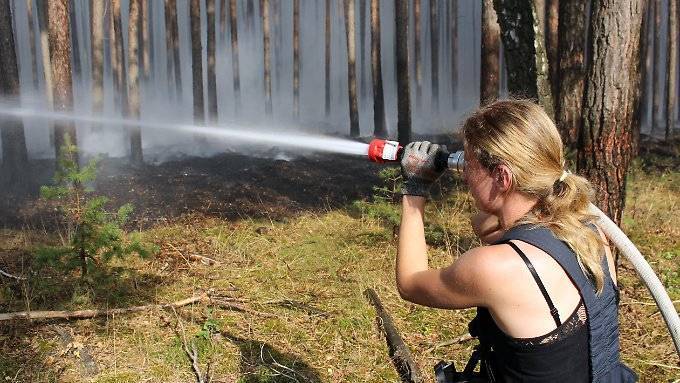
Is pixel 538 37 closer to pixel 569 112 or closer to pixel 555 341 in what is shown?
pixel 569 112

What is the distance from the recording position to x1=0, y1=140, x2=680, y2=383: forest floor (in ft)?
14.3

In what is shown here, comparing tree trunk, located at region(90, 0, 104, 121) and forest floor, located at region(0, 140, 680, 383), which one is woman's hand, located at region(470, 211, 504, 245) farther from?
tree trunk, located at region(90, 0, 104, 121)

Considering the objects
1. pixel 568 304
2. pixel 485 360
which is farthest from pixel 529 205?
pixel 485 360

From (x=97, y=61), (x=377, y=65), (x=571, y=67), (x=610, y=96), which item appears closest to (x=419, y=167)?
(x=610, y=96)

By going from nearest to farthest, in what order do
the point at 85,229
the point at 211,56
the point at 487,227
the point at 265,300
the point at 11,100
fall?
1. the point at 487,227
2. the point at 85,229
3. the point at 265,300
4. the point at 11,100
5. the point at 211,56

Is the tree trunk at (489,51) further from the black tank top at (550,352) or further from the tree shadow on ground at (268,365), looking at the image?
the black tank top at (550,352)

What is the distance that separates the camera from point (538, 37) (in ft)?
20.6

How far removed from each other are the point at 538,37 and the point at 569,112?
236 centimetres

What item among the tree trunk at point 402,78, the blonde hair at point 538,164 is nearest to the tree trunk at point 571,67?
the blonde hair at point 538,164

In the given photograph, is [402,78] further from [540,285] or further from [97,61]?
[540,285]

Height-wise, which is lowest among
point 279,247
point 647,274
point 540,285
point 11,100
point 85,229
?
point 279,247

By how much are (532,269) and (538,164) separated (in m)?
0.37

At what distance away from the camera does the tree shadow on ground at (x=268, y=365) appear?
13.8 feet

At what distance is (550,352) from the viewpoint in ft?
6.31
